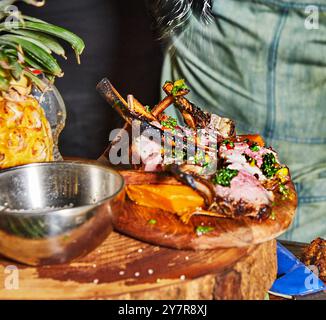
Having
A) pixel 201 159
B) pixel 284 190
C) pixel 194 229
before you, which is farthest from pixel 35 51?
pixel 284 190

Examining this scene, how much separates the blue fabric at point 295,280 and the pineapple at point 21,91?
2.78 ft

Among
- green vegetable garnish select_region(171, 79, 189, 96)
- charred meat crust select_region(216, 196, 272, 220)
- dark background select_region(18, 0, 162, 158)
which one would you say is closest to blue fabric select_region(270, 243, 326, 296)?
charred meat crust select_region(216, 196, 272, 220)

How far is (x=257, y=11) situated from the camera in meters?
2.48

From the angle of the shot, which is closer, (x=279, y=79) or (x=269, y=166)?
(x=269, y=166)

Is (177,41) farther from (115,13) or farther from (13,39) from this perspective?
(13,39)

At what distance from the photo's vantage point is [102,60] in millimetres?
3586

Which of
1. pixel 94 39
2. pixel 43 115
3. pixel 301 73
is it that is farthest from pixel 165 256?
pixel 94 39

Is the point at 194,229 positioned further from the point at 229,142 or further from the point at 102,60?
the point at 102,60

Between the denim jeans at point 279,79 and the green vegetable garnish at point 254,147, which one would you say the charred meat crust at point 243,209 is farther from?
the denim jeans at point 279,79

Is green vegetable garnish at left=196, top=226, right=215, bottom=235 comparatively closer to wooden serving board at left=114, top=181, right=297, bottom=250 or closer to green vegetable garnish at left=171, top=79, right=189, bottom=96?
wooden serving board at left=114, top=181, right=297, bottom=250

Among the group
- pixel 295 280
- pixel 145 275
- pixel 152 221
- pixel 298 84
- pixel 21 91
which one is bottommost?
pixel 295 280

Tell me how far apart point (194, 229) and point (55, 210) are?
38 centimetres

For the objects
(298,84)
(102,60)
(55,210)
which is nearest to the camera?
(55,210)

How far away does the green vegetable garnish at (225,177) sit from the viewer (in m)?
1.47
